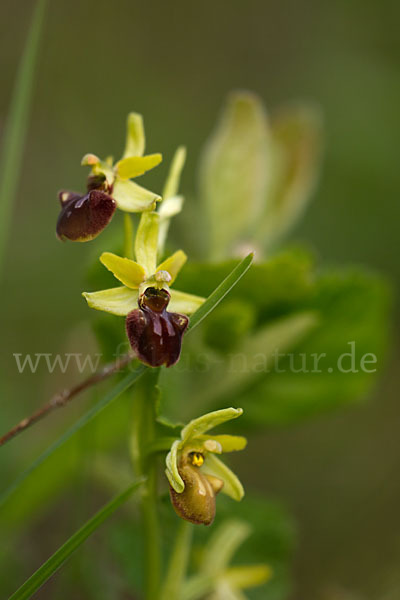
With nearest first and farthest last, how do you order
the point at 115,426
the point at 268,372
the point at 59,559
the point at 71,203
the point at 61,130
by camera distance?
the point at 59,559 → the point at 71,203 → the point at 268,372 → the point at 115,426 → the point at 61,130

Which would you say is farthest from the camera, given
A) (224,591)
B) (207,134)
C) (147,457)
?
(207,134)

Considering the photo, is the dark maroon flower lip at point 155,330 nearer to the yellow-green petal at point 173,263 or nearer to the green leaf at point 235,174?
the yellow-green petal at point 173,263

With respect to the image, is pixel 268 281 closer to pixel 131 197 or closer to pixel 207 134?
pixel 131 197

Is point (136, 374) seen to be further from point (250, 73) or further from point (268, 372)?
point (250, 73)

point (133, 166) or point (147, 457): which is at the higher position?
point (133, 166)

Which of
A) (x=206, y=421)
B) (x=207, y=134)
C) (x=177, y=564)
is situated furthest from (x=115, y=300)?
(x=207, y=134)

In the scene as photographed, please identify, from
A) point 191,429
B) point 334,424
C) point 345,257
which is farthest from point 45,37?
point 191,429

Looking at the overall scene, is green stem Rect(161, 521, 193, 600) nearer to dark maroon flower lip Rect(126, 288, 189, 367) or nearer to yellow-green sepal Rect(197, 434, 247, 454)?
yellow-green sepal Rect(197, 434, 247, 454)
